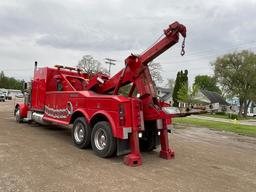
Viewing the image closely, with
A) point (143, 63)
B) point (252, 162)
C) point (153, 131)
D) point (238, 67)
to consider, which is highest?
point (238, 67)

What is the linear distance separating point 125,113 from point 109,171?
1454 mm

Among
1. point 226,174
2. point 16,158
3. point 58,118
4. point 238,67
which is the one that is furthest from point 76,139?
point 238,67

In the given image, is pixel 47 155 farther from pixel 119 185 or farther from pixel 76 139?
pixel 119 185

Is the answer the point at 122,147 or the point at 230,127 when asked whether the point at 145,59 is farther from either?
the point at 230,127

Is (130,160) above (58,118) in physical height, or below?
below

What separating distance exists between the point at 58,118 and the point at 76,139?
1466 millimetres

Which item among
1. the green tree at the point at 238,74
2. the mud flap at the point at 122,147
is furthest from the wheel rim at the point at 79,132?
the green tree at the point at 238,74

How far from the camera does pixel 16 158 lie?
6426 mm

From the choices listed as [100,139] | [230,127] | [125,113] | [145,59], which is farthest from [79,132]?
[230,127]

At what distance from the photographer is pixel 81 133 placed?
26.9ft

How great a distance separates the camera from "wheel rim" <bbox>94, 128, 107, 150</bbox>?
7.20 m

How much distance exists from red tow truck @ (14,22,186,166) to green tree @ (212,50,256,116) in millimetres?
48762

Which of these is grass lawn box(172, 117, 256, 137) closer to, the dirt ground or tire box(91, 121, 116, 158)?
the dirt ground

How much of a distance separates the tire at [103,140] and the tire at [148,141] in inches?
56.8
